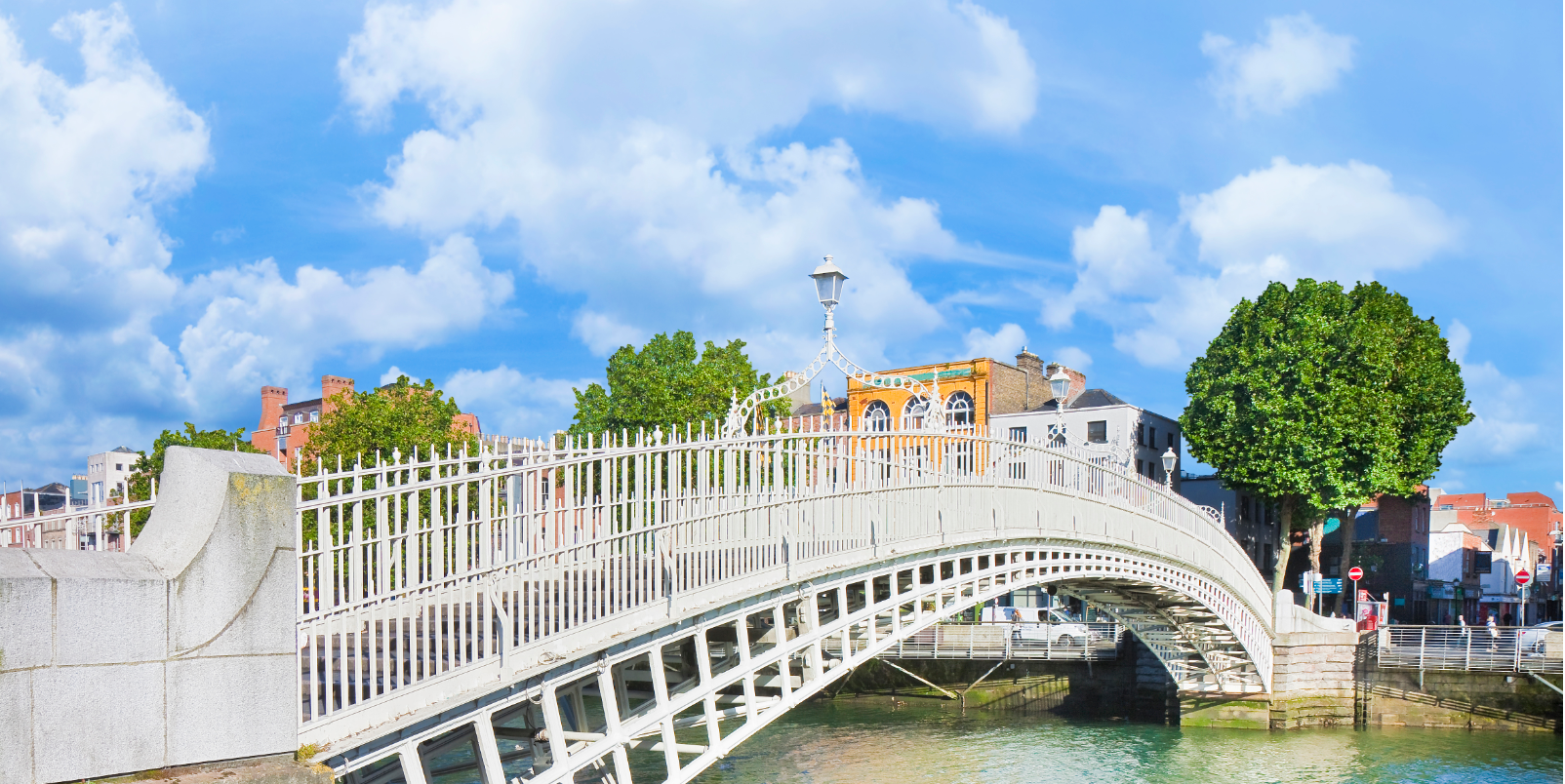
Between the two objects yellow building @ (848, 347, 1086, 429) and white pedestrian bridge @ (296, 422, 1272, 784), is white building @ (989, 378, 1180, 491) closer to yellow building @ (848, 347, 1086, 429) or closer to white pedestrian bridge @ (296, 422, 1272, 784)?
yellow building @ (848, 347, 1086, 429)

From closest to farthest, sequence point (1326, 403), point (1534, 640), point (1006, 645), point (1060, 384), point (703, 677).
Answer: point (703, 677), point (1060, 384), point (1534, 640), point (1006, 645), point (1326, 403)

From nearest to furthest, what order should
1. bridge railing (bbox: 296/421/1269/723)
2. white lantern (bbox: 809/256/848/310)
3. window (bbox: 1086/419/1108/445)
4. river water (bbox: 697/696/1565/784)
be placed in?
bridge railing (bbox: 296/421/1269/723), white lantern (bbox: 809/256/848/310), river water (bbox: 697/696/1565/784), window (bbox: 1086/419/1108/445)

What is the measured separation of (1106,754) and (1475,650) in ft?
33.3

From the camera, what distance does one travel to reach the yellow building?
5059cm

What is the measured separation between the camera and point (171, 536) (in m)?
6.53

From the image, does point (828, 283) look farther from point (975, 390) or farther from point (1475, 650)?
point (975, 390)

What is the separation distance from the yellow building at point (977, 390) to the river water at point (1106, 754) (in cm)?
1818

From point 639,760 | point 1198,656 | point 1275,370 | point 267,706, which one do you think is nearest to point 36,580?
point 267,706

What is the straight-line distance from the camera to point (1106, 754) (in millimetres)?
28953

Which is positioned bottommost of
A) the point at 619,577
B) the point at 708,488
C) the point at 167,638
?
the point at 619,577

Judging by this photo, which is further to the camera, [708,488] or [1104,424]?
[1104,424]

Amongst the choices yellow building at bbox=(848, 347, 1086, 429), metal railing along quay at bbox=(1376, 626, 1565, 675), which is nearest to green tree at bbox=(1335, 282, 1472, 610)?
metal railing along quay at bbox=(1376, 626, 1565, 675)

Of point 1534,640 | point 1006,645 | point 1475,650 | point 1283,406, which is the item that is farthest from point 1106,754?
point 1283,406

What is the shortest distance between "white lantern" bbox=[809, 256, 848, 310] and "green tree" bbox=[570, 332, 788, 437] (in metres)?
18.0
